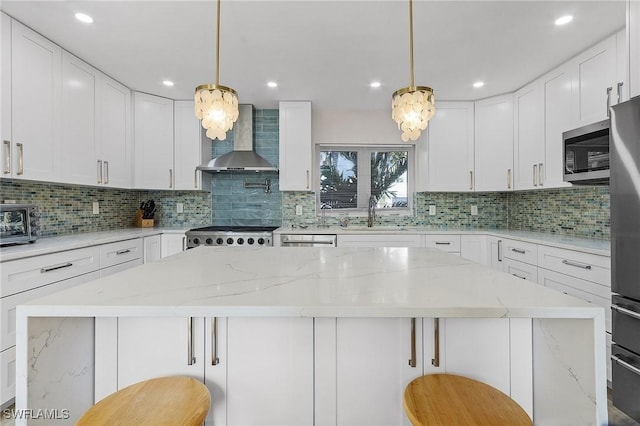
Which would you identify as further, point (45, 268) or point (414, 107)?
point (45, 268)

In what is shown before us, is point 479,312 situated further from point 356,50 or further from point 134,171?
point 134,171

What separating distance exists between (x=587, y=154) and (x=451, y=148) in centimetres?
155

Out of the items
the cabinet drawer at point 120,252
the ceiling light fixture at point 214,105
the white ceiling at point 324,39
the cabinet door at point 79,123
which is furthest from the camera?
the cabinet drawer at point 120,252

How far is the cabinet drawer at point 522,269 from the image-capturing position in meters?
2.65

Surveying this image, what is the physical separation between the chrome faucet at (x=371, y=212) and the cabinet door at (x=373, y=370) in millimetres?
2763

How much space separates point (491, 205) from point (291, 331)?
11.9 feet

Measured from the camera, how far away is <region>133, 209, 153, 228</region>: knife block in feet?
12.2

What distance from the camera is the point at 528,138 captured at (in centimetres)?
308

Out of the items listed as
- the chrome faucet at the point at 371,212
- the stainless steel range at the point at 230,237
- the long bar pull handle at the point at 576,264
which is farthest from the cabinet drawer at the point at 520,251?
the stainless steel range at the point at 230,237

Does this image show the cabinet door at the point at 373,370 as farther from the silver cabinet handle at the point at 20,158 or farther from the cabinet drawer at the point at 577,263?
the silver cabinet handle at the point at 20,158

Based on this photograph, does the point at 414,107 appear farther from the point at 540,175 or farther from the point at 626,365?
the point at 540,175

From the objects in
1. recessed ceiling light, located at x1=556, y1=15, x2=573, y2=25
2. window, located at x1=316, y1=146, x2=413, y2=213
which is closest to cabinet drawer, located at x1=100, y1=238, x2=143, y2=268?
window, located at x1=316, y1=146, x2=413, y2=213

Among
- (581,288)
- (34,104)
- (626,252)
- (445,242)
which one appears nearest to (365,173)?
(445,242)

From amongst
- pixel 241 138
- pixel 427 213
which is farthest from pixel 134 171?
pixel 427 213
